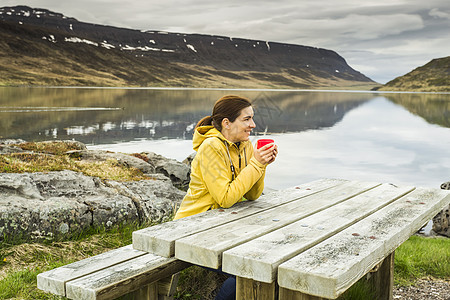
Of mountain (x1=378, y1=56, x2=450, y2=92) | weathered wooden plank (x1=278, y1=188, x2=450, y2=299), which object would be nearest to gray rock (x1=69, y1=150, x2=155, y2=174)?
weathered wooden plank (x1=278, y1=188, x2=450, y2=299)

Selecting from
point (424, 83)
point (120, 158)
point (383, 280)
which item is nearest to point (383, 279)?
point (383, 280)

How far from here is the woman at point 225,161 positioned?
11.2 ft

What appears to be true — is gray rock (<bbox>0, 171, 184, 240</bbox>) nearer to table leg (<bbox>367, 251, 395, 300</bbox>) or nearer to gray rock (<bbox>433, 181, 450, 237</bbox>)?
table leg (<bbox>367, 251, 395, 300</bbox>)

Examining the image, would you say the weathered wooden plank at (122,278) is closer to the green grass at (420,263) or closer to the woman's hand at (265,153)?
the woman's hand at (265,153)

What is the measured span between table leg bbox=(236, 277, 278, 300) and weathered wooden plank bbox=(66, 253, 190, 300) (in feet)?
1.64

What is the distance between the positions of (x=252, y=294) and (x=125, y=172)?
4.28 meters

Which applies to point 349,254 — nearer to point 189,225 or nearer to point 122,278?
point 189,225

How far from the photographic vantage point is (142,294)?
3.05 m

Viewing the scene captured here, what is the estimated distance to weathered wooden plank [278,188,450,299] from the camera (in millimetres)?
2180

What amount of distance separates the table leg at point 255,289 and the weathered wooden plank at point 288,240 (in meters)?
0.23

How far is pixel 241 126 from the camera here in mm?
3646

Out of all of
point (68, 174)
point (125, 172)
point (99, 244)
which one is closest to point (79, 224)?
point (99, 244)

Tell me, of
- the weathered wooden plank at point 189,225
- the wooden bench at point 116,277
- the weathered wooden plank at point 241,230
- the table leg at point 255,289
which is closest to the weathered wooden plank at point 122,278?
the wooden bench at point 116,277

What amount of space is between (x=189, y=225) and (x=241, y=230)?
0.34m
